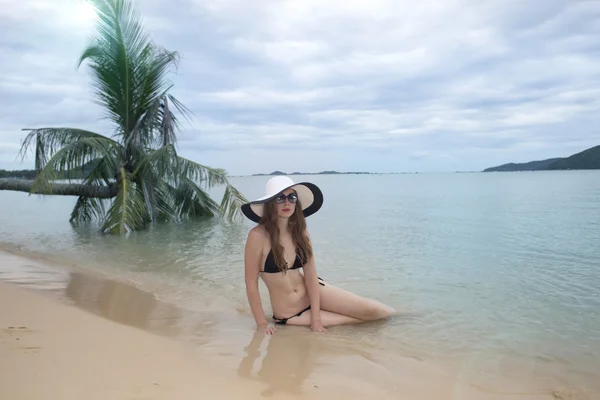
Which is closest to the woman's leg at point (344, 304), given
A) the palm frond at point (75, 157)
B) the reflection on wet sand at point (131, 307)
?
the reflection on wet sand at point (131, 307)

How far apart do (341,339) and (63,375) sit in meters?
2.31

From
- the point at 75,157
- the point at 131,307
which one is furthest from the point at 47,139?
the point at 131,307

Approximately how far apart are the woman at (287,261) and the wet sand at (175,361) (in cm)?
26

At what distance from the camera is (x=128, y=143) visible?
13.9m

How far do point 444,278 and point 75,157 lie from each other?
399 inches

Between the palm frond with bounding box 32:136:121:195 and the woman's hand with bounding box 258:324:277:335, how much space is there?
9913 mm

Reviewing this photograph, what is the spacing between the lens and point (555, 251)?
938 centimetres

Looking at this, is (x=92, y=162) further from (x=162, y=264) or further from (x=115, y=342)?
(x=115, y=342)

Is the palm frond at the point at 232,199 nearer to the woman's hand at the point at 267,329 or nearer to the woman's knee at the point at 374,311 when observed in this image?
the woman's knee at the point at 374,311

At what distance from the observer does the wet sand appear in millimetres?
2648

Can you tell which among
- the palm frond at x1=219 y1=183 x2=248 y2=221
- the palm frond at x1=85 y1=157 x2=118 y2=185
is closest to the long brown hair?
the palm frond at x1=219 y1=183 x2=248 y2=221

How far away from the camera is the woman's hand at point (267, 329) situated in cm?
412

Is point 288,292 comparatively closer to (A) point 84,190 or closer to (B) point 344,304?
(B) point 344,304

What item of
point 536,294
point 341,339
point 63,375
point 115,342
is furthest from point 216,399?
point 536,294
